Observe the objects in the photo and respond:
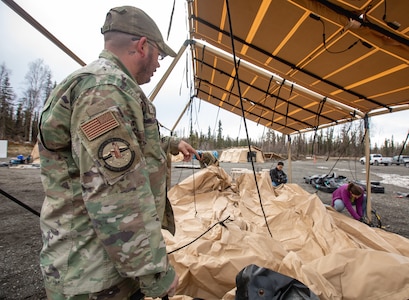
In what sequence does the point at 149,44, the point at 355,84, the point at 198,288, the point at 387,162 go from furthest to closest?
the point at 387,162 → the point at 355,84 → the point at 198,288 → the point at 149,44

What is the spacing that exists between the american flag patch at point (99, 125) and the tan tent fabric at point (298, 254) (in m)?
1.42

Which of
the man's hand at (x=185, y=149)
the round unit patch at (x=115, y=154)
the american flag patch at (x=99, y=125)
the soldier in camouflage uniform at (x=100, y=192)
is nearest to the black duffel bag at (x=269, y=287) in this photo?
the soldier in camouflage uniform at (x=100, y=192)

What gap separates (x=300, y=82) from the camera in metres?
4.67

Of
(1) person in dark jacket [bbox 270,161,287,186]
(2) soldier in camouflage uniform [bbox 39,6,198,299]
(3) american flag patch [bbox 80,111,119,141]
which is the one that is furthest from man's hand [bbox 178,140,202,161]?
(1) person in dark jacket [bbox 270,161,287,186]

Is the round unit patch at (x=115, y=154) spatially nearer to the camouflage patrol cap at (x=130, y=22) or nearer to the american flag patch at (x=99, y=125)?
the american flag patch at (x=99, y=125)

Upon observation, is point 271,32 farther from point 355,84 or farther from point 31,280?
point 31,280

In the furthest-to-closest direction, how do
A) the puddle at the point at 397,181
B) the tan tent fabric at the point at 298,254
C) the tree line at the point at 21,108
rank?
the tree line at the point at 21,108 → the puddle at the point at 397,181 → the tan tent fabric at the point at 298,254

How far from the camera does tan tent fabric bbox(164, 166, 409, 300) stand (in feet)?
5.44

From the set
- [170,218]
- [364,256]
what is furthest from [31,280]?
[364,256]

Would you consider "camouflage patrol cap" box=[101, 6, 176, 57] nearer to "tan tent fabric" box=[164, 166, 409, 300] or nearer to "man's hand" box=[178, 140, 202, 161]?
"man's hand" box=[178, 140, 202, 161]

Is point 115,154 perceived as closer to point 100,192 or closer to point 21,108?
point 100,192

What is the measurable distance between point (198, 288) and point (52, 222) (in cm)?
147

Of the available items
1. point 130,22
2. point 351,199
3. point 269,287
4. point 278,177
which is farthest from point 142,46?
point 278,177

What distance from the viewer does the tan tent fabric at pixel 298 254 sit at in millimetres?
1659
